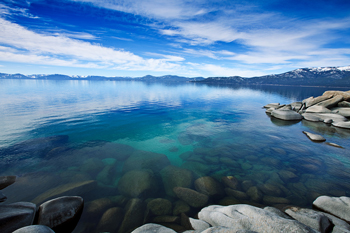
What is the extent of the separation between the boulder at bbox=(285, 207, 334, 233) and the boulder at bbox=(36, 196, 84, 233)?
419 inches

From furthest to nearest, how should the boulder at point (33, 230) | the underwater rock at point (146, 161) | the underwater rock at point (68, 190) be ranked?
the underwater rock at point (146, 161)
the underwater rock at point (68, 190)
the boulder at point (33, 230)

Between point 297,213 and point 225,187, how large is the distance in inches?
154

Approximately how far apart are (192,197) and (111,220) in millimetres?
4620

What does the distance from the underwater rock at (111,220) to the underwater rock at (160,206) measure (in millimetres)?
1598

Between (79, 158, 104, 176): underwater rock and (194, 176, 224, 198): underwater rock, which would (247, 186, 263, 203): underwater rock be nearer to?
(194, 176, 224, 198): underwater rock

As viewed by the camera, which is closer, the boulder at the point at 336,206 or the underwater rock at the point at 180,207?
the boulder at the point at 336,206

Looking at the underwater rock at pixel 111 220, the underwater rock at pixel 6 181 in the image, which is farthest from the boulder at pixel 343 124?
the underwater rock at pixel 6 181

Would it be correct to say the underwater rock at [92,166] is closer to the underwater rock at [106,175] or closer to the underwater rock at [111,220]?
the underwater rock at [106,175]

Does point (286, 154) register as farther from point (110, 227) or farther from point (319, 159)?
point (110, 227)

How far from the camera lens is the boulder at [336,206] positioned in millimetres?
6793

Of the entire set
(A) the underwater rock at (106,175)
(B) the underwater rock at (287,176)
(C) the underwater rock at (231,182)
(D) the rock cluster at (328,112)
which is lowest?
(A) the underwater rock at (106,175)

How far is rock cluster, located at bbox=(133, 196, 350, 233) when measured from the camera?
15.2 feet

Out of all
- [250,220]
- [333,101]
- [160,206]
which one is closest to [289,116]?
[333,101]

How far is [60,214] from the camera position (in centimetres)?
661
